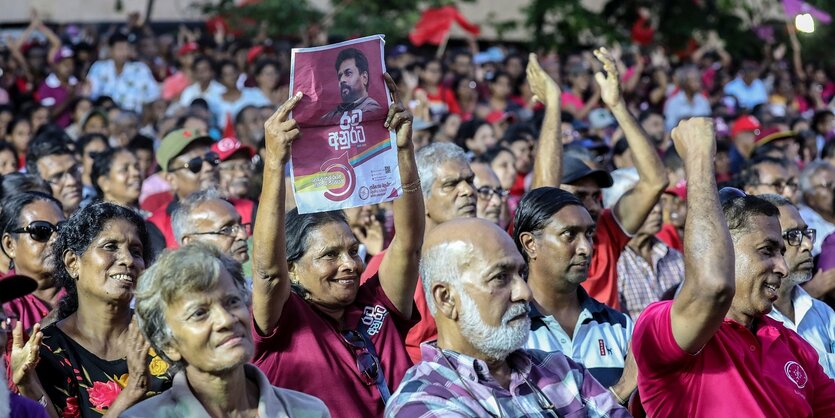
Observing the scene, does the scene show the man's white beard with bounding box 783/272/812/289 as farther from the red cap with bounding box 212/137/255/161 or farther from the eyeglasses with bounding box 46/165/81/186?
the eyeglasses with bounding box 46/165/81/186

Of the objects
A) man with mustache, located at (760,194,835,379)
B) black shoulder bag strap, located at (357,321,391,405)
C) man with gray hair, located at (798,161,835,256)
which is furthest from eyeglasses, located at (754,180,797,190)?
black shoulder bag strap, located at (357,321,391,405)

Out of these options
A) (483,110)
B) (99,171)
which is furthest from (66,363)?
(483,110)

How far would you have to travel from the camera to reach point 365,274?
17.9ft

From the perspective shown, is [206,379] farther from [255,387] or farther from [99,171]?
[99,171]

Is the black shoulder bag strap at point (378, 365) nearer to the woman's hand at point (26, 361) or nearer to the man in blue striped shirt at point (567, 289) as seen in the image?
the man in blue striped shirt at point (567, 289)

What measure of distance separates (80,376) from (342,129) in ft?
4.55

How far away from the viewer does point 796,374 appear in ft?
14.9

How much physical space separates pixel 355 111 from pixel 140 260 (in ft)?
3.79

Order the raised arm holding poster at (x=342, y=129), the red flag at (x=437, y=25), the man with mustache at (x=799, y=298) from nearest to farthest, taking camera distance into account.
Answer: the raised arm holding poster at (x=342, y=129) → the man with mustache at (x=799, y=298) → the red flag at (x=437, y=25)

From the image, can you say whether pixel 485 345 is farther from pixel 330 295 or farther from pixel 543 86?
pixel 543 86

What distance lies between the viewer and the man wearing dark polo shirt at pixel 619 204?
20.6ft

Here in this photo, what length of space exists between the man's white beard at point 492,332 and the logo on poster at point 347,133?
0.90m

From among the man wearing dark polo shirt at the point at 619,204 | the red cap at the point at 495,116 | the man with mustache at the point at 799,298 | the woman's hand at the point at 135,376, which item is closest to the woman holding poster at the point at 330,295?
the woman's hand at the point at 135,376

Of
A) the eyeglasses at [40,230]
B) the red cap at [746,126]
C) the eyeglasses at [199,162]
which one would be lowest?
the red cap at [746,126]
